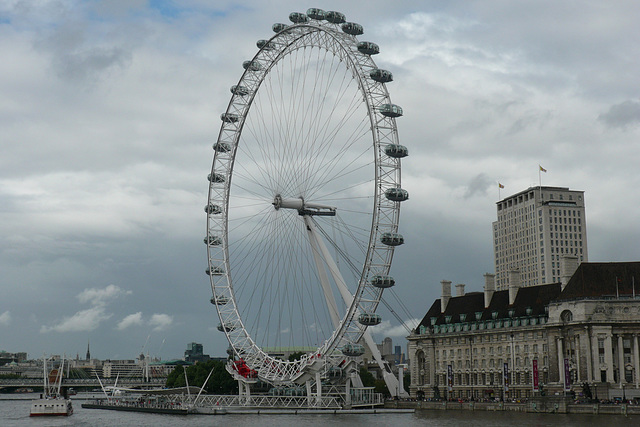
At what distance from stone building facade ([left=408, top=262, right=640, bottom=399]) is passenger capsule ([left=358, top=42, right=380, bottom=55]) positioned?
35.7 meters

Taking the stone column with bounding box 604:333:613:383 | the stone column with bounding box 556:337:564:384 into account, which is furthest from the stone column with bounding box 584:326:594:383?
the stone column with bounding box 556:337:564:384

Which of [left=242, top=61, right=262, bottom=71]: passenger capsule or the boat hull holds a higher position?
[left=242, top=61, right=262, bottom=71]: passenger capsule

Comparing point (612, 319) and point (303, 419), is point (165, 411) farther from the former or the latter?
point (612, 319)

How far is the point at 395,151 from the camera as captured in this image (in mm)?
77500

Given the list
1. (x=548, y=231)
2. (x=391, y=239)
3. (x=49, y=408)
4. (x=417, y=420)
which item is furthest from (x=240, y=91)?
(x=548, y=231)

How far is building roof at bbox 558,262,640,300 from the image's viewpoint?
305 ft

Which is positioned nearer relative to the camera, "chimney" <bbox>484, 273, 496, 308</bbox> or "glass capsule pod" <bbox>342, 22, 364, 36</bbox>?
"glass capsule pod" <bbox>342, 22, 364, 36</bbox>

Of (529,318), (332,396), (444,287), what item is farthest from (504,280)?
(332,396)

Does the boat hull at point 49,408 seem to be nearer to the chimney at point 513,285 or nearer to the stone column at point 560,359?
the chimney at point 513,285

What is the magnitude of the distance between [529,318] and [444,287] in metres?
22.9

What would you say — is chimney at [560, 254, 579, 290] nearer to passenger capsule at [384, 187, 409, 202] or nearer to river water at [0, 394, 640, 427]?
river water at [0, 394, 640, 427]

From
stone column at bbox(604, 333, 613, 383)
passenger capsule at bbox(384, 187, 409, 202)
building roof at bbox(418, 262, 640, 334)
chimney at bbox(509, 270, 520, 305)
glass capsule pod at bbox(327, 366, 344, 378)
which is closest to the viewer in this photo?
passenger capsule at bbox(384, 187, 409, 202)

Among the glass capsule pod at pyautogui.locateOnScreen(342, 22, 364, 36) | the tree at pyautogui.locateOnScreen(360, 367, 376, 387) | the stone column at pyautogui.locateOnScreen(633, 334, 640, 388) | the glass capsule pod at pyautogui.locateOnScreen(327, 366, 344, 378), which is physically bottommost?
the tree at pyautogui.locateOnScreen(360, 367, 376, 387)

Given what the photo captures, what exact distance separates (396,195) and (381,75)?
11.2 m
